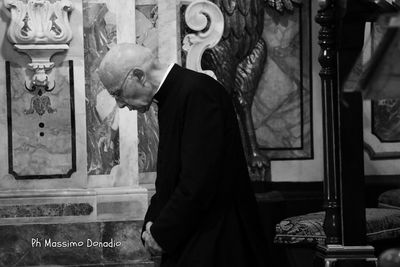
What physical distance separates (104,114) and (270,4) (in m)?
1.73

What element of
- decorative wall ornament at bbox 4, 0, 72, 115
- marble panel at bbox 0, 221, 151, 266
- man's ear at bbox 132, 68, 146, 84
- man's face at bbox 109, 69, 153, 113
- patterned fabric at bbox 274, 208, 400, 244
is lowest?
marble panel at bbox 0, 221, 151, 266

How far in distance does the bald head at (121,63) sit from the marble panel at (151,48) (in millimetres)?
3028

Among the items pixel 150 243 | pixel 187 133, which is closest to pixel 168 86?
pixel 187 133

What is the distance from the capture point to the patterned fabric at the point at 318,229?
589 cm

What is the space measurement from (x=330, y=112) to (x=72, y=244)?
2436 mm

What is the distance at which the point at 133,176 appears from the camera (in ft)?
22.9

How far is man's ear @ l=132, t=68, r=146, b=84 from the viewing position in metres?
4.00

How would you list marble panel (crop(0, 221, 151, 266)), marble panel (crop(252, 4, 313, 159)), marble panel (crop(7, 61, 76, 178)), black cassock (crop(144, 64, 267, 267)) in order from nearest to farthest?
black cassock (crop(144, 64, 267, 267)) < marble panel (crop(0, 221, 151, 266)) < marble panel (crop(7, 61, 76, 178)) < marble panel (crop(252, 4, 313, 159))

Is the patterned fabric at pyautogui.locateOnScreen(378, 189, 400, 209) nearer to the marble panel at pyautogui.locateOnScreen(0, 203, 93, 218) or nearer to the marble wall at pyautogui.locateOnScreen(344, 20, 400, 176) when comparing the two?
the marble wall at pyautogui.locateOnScreen(344, 20, 400, 176)

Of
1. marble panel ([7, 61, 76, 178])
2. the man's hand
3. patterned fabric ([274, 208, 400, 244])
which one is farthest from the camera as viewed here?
marble panel ([7, 61, 76, 178])

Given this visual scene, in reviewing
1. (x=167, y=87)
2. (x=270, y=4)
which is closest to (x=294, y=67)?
(x=270, y=4)

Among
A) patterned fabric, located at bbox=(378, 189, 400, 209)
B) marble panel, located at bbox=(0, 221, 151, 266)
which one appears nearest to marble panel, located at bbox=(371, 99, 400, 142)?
patterned fabric, located at bbox=(378, 189, 400, 209)

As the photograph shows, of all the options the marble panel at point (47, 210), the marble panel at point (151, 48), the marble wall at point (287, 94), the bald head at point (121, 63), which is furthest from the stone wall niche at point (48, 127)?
the bald head at point (121, 63)

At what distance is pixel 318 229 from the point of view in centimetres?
595
